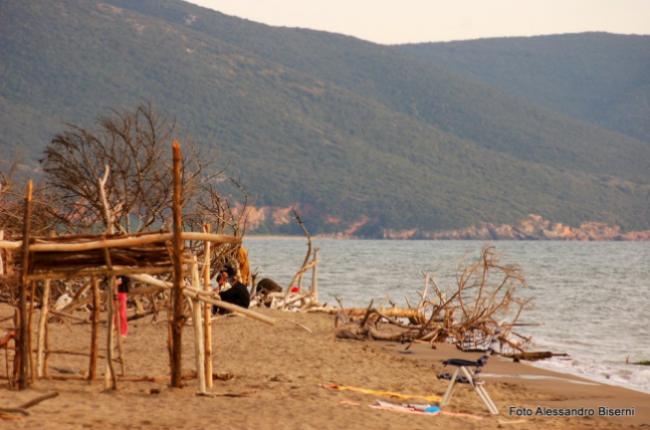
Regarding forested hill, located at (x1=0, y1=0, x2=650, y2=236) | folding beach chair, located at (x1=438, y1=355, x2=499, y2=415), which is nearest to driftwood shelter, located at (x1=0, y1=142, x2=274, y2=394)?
folding beach chair, located at (x1=438, y1=355, x2=499, y2=415)

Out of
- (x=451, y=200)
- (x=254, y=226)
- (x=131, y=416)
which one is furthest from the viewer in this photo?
(x=451, y=200)

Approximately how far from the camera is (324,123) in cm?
12419

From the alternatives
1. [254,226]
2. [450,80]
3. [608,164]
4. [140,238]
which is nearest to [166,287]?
[140,238]

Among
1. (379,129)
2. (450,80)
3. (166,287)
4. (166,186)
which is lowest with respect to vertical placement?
(166,287)

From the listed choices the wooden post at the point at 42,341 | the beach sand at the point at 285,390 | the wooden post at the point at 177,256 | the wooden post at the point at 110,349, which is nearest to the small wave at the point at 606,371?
the beach sand at the point at 285,390

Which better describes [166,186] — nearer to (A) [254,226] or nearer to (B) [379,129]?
(A) [254,226]

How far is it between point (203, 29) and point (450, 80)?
33.3 m

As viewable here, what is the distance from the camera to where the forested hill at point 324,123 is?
107438 mm

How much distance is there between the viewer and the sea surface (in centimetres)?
2292

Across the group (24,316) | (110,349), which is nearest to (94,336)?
(110,349)

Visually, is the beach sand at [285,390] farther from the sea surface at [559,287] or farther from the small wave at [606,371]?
the sea surface at [559,287]

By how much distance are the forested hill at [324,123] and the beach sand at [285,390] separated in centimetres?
7033

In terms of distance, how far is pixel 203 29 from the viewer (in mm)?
151000

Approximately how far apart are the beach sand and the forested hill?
70327 mm
